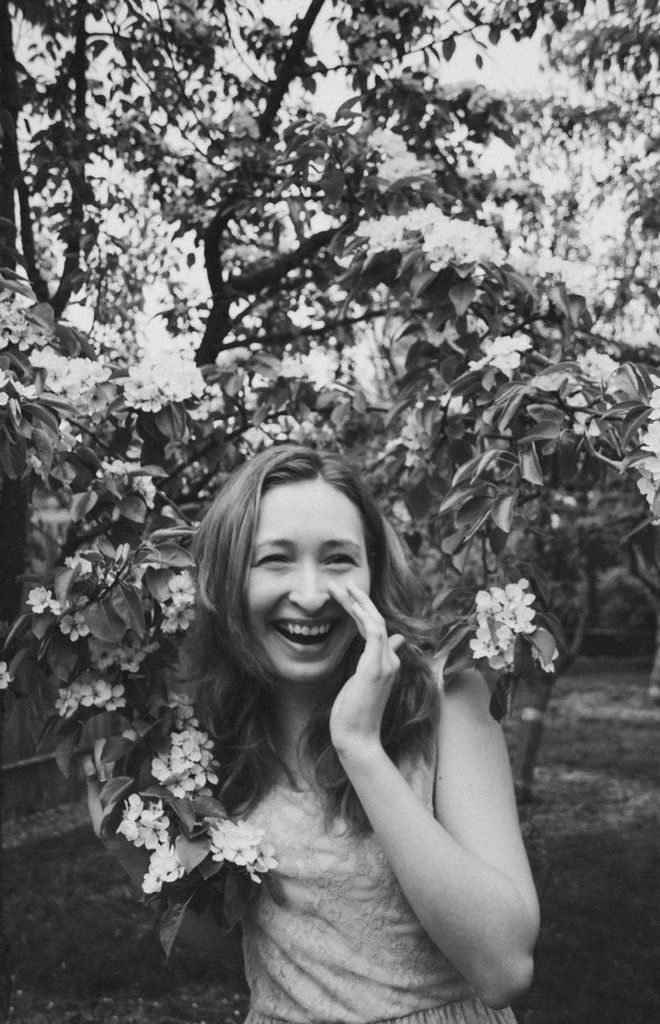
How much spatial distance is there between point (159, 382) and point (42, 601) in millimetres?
513

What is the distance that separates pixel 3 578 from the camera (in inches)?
108

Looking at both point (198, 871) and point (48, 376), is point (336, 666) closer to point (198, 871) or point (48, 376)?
point (198, 871)

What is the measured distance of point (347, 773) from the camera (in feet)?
4.75

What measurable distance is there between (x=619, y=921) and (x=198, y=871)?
12.8 ft

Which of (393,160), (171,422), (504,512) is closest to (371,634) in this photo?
(504,512)

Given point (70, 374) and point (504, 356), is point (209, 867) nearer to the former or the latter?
point (70, 374)

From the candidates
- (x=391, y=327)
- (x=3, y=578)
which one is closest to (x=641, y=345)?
(x=391, y=327)

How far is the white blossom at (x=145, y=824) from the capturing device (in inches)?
63.3

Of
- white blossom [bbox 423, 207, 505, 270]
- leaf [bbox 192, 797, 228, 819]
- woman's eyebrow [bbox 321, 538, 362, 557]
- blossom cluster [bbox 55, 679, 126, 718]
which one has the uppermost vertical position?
white blossom [bbox 423, 207, 505, 270]

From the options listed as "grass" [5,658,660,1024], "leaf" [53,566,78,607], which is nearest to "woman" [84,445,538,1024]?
"leaf" [53,566,78,607]

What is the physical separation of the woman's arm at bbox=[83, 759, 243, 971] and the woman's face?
0.42 metres

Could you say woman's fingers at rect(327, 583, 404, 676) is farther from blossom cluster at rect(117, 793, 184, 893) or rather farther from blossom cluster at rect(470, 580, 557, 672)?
blossom cluster at rect(117, 793, 184, 893)

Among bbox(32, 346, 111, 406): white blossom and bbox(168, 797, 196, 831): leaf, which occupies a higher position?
bbox(32, 346, 111, 406): white blossom

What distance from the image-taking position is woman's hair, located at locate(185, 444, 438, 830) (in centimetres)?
161
